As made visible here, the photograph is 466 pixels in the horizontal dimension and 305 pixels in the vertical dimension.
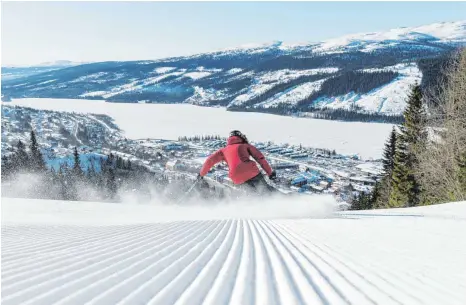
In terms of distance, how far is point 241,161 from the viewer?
31.7 feet

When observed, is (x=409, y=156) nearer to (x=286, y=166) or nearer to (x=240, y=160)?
(x=240, y=160)

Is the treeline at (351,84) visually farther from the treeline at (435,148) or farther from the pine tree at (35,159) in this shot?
the treeline at (435,148)

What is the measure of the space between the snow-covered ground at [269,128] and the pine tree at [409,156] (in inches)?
2243

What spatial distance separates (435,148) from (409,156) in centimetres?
465

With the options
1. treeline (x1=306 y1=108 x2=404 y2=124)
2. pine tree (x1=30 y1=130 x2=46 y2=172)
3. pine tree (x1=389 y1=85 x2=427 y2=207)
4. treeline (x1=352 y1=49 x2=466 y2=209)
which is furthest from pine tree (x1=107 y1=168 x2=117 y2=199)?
treeline (x1=306 y1=108 x2=404 y2=124)

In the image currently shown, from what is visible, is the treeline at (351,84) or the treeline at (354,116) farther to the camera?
the treeline at (351,84)

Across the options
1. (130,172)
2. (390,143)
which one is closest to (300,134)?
(130,172)

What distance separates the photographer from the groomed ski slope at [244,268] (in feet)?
8.63

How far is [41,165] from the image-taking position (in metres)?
34.6

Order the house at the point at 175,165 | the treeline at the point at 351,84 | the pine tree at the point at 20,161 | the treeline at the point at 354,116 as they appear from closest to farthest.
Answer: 1. the pine tree at the point at 20,161
2. the house at the point at 175,165
3. the treeline at the point at 354,116
4. the treeline at the point at 351,84

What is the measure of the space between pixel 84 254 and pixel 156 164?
67090mm

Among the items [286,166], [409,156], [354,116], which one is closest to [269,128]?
[354,116]

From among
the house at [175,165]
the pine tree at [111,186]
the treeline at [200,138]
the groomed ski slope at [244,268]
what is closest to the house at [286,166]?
the house at [175,165]

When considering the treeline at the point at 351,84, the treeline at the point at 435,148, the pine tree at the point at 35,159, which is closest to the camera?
the treeline at the point at 435,148
